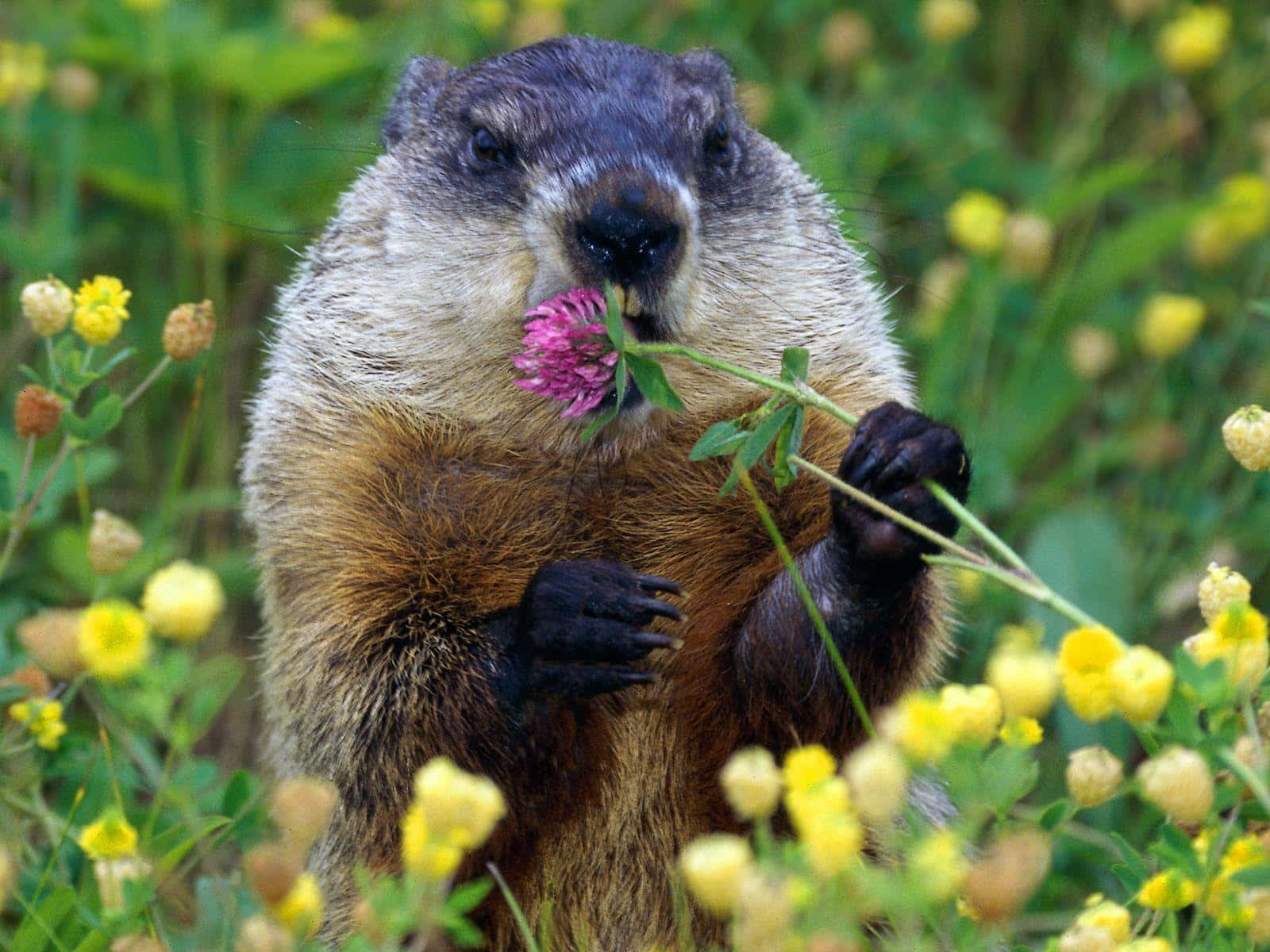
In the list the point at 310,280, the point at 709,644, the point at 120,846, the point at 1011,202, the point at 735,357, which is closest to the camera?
the point at 120,846

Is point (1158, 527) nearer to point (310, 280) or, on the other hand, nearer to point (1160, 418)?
point (1160, 418)

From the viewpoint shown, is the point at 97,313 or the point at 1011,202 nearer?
the point at 97,313

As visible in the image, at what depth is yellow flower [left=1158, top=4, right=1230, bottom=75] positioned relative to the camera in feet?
19.1

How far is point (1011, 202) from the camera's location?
6309 millimetres

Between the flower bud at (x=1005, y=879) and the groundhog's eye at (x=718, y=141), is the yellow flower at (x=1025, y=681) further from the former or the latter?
the groundhog's eye at (x=718, y=141)

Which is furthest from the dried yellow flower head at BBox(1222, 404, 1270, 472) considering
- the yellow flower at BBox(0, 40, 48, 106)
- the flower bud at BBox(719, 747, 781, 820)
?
the yellow flower at BBox(0, 40, 48, 106)

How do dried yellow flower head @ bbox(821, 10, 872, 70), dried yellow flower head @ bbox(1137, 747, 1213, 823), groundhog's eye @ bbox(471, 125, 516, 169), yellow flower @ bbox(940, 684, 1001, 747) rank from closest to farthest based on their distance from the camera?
dried yellow flower head @ bbox(1137, 747, 1213, 823)
yellow flower @ bbox(940, 684, 1001, 747)
groundhog's eye @ bbox(471, 125, 516, 169)
dried yellow flower head @ bbox(821, 10, 872, 70)

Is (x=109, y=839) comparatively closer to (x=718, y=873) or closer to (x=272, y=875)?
(x=272, y=875)

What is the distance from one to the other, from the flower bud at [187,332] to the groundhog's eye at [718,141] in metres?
1.19

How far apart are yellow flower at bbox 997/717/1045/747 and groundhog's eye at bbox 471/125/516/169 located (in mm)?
1794

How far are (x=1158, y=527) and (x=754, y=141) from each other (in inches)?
80.3

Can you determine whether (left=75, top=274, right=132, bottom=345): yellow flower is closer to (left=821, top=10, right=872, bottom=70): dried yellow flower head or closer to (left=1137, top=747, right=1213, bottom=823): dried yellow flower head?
(left=1137, top=747, right=1213, bottom=823): dried yellow flower head

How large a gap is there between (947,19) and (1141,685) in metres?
4.34

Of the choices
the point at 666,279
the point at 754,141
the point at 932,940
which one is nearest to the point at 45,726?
the point at 666,279
